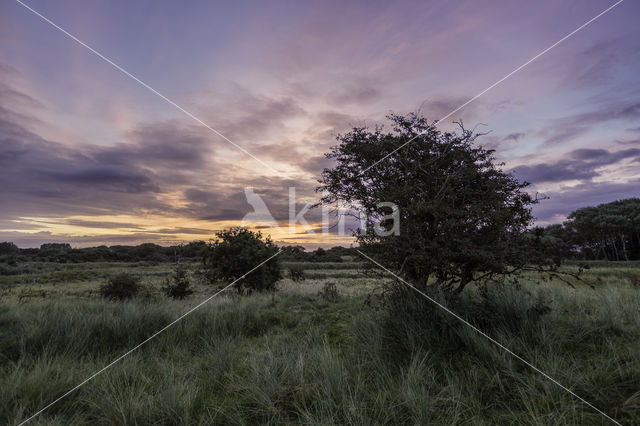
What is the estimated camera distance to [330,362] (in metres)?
4.26

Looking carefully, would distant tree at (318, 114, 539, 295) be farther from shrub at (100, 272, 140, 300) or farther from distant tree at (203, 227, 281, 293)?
shrub at (100, 272, 140, 300)

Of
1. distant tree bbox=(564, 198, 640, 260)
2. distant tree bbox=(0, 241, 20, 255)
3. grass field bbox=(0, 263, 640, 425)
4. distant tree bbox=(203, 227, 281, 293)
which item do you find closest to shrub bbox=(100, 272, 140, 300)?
distant tree bbox=(203, 227, 281, 293)

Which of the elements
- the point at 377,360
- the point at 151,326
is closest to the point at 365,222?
the point at 377,360

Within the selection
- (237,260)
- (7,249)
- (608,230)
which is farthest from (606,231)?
(7,249)

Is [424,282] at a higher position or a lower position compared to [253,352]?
higher

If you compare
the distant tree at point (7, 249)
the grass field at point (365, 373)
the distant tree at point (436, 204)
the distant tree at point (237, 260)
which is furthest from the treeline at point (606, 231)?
the distant tree at point (7, 249)

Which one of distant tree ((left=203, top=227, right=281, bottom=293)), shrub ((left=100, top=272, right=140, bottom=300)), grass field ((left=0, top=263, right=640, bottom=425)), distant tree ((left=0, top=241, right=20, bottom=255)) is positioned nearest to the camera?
grass field ((left=0, top=263, right=640, bottom=425))

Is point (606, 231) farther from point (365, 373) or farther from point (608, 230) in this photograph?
point (365, 373)

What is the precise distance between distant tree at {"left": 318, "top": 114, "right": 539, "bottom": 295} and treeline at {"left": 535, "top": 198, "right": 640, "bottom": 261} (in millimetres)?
62183

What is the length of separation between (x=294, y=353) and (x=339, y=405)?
182 cm

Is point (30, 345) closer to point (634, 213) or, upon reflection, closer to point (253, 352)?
point (253, 352)

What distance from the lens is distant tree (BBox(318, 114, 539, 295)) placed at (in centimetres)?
638

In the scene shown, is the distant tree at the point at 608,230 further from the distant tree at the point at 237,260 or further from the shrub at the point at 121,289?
the shrub at the point at 121,289

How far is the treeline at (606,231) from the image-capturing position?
58.1 metres
